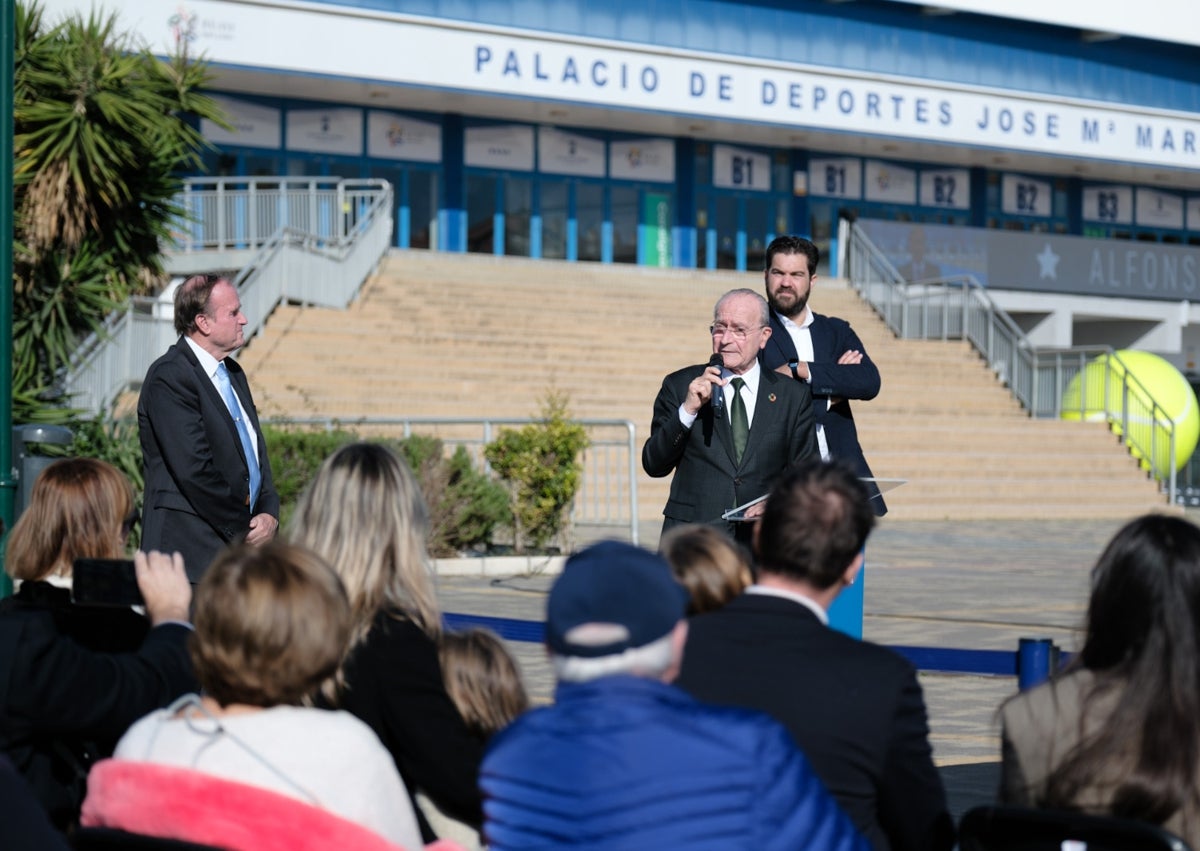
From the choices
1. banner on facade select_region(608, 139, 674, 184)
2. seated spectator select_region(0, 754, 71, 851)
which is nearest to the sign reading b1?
banner on facade select_region(608, 139, 674, 184)

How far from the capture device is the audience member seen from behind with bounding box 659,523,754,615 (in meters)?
3.35

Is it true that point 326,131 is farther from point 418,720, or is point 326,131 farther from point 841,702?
point 841,702

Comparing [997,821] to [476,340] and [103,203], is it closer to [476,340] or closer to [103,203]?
[103,203]

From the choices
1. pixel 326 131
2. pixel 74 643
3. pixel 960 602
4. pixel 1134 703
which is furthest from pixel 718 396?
pixel 326 131

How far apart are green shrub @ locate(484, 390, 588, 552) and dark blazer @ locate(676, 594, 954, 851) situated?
35.8 feet

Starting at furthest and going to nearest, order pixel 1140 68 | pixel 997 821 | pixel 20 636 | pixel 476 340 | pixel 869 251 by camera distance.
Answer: pixel 1140 68, pixel 869 251, pixel 476 340, pixel 20 636, pixel 997 821

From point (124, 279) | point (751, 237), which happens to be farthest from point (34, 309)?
point (751, 237)

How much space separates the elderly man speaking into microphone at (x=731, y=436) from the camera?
5.53 metres

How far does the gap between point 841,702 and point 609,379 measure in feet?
66.6

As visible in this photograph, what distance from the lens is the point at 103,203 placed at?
12.8 metres

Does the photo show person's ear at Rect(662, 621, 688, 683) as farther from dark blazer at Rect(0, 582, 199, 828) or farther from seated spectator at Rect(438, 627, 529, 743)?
dark blazer at Rect(0, 582, 199, 828)

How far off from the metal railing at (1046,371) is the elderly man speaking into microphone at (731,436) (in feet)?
65.7

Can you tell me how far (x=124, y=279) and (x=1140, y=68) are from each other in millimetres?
35342

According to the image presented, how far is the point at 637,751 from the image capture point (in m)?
2.30
